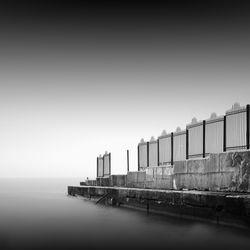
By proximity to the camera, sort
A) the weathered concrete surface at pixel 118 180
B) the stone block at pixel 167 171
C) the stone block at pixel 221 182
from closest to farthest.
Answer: the stone block at pixel 221 182 < the stone block at pixel 167 171 < the weathered concrete surface at pixel 118 180

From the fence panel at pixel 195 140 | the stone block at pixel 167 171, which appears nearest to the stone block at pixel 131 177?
the stone block at pixel 167 171

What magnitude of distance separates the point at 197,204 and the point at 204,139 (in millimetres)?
3484

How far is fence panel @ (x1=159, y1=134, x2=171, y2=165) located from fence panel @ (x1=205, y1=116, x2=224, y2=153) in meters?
3.83

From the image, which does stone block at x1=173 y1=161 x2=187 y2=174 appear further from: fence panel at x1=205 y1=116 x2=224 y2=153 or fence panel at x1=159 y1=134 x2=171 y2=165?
fence panel at x1=159 y1=134 x2=171 y2=165

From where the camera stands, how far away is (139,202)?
65.0 ft

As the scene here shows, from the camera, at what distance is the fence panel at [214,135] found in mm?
14516

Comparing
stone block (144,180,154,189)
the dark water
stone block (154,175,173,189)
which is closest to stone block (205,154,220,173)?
the dark water

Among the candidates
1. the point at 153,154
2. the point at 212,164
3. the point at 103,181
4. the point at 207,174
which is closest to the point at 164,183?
the point at 153,154

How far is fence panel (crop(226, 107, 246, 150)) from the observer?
43.7 feet

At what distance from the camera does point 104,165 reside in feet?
101

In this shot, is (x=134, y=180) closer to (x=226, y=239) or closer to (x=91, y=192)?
(x=91, y=192)

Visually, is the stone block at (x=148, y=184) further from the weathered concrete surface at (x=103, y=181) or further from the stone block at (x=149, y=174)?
the weathered concrete surface at (x=103, y=181)

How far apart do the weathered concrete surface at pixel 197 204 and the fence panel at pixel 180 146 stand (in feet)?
7.28

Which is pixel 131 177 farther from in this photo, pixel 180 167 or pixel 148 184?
pixel 180 167
